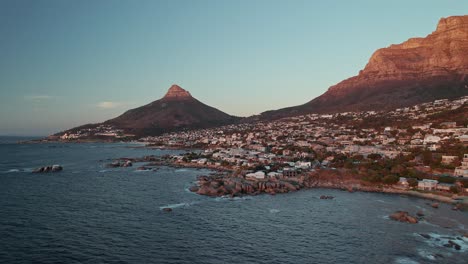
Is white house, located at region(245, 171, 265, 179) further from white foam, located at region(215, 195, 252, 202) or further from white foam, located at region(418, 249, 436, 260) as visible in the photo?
white foam, located at region(418, 249, 436, 260)

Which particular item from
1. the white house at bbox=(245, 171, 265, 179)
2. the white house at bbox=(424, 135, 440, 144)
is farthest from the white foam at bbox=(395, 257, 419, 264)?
the white house at bbox=(424, 135, 440, 144)

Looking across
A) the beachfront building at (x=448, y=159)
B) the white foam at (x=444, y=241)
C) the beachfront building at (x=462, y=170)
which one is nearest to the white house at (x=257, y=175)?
the white foam at (x=444, y=241)

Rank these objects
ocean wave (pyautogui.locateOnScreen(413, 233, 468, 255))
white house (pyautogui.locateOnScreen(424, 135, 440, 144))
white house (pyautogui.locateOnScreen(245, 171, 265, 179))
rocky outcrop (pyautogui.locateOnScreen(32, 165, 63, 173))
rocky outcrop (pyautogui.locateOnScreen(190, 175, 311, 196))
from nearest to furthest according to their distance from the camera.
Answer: ocean wave (pyautogui.locateOnScreen(413, 233, 468, 255)), rocky outcrop (pyautogui.locateOnScreen(190, 175, 311, 196)), white house (pyautogui.locateOnScreen(245, 171, 265, 179)), rocky outcrop (pyautogui.locateOnScreen(32, 165, 63, 173)), white house (pyautogui.locateOnScreen(424, 135, 440, 144))

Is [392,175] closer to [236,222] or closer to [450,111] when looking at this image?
[236,222]

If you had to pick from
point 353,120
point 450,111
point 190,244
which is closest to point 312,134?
point 353,120

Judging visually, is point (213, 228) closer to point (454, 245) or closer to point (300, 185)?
point (454, 245)
